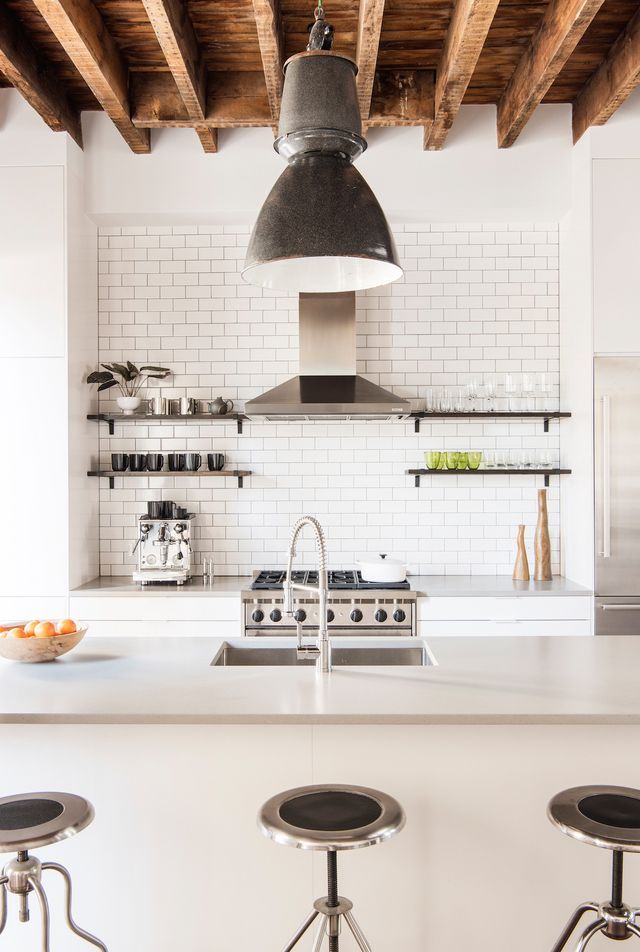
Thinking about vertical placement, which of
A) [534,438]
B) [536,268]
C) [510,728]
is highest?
[536,268]

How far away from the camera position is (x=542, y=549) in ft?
14.9

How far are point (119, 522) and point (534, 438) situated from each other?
2.66 meters

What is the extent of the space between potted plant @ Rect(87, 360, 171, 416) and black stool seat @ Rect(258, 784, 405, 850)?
10.2 feet

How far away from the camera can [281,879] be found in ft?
7.35

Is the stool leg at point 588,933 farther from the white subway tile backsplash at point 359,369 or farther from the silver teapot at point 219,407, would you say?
the silver teapot at point 219,407

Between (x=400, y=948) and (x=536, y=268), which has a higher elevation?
(x=536, y=268)

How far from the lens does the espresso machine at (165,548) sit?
4.50 m

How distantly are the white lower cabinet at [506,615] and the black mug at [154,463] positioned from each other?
5.75 ft

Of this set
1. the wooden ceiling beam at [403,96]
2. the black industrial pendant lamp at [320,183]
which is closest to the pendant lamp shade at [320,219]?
the black industrial pendant lamp at [320,183]

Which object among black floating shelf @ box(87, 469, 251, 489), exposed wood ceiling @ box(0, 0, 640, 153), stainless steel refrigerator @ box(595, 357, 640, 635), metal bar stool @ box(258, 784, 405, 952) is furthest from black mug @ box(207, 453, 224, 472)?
metal bar stool @ box(258, 784, 405, 952)

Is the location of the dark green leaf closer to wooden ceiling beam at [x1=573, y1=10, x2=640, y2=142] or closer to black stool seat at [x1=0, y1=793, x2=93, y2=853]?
black stool seat at [x1=0, y1=793, x2=93, y2=853]

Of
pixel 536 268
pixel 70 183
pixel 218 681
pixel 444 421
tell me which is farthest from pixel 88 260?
pixel 218 681

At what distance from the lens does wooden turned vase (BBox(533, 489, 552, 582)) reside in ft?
14.9

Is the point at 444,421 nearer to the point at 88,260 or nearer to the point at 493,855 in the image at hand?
the point at 88,260
